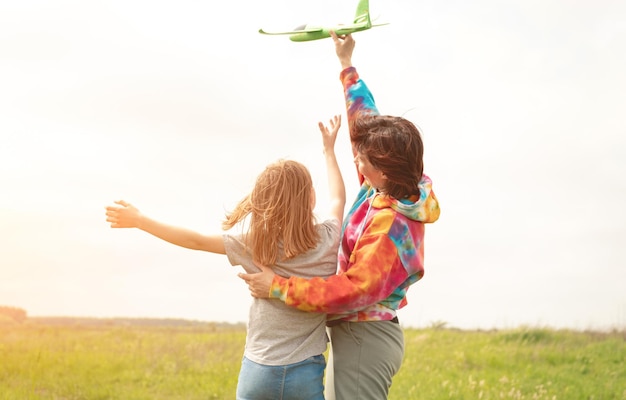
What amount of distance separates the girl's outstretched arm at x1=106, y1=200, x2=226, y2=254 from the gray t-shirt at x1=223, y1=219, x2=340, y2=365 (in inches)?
7.4

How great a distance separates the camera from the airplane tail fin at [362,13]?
4379 millimetres

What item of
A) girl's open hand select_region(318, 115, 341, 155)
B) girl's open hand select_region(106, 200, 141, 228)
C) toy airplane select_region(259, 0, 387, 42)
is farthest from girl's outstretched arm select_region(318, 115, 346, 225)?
girl's open hand select_region(106, 200, 141, 228)

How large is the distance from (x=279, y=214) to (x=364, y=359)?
34.1 inches

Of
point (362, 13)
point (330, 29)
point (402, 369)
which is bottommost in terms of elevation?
point (402, 369)

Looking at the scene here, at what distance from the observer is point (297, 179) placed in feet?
12.5

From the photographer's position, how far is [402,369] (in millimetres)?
7906

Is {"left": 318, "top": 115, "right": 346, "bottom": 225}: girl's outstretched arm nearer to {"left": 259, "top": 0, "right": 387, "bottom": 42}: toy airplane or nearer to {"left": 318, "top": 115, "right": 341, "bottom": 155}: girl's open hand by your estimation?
{"left": 318, "top": 115, "right": 341, "bottom": 155}: girl's open hand

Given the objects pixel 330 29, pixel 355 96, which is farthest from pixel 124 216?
pixel 330 29

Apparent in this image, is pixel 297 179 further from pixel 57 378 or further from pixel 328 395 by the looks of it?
pixel 57 378

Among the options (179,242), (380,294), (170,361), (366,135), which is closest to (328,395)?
(380,294)

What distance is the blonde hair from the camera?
372cm

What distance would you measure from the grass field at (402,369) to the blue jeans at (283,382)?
3.55m

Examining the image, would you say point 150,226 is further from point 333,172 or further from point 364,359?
point 364,359

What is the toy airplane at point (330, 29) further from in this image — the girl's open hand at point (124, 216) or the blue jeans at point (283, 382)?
the blue jeans at point (283, 382)
